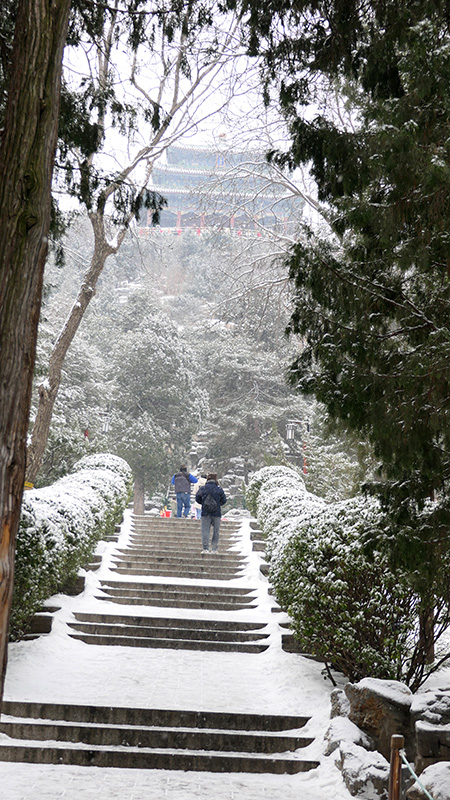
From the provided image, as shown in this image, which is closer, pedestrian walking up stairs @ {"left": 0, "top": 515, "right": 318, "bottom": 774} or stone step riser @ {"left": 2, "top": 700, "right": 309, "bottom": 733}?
pedestrian walking up stairs @ {"left": 0, "top": 515, "right": 318, "bottom": 774}

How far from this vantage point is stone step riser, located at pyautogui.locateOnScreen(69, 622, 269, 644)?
29.3ft

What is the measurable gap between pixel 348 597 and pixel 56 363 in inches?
315

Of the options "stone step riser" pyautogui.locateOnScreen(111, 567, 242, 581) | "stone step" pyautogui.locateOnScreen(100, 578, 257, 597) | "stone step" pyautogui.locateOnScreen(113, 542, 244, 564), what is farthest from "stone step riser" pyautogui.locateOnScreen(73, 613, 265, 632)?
"stone step" pyautogui.locateOnScreen(113, 542, 244, 564)

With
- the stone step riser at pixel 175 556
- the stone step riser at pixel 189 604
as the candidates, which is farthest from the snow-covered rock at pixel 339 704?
the stone step riser at pixel 175 556

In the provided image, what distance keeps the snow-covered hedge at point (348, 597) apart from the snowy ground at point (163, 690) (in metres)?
0.64

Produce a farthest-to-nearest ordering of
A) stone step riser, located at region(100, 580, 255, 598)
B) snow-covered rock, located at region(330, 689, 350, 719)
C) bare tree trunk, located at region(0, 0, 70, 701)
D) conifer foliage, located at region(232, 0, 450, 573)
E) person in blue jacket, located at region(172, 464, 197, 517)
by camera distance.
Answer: person in blue jacket, located at region(172, 464, 197, 517) < stone step riser, located at region(100, 580, 255, 598) < snow-covered rock, located at region(330, 689, 350, 719) < conifer foliage, located at region(232, 0, 450, 573) < bare tree trunk, located at region(0, 0, 70, 701)

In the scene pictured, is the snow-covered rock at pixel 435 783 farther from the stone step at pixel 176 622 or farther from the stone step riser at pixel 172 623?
the stone step at pixel 176 622

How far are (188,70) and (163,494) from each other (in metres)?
24.2

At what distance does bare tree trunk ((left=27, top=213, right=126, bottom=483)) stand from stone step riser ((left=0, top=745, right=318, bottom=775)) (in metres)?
7.36

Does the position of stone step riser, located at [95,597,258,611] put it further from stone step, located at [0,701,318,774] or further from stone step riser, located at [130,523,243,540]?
stone step riser, located at [130,523,243,540]

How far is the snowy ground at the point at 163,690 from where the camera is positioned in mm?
5152

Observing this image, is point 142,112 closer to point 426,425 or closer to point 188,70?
point 188,70

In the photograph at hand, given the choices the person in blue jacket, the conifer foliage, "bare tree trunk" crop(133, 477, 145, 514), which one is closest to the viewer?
the conifer foliage

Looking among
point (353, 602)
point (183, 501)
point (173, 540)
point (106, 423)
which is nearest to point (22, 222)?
point (353, 602)
